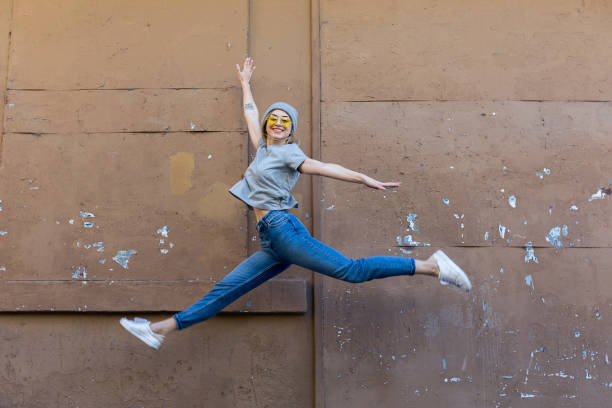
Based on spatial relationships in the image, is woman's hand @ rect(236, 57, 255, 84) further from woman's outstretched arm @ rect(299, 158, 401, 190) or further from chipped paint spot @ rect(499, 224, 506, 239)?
chipped paint spot @ rect(499, 224, 506, 239)

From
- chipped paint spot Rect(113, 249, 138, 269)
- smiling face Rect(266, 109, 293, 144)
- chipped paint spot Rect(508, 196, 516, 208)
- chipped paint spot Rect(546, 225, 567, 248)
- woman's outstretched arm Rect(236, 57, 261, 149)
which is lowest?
chipped paint spot Rect(113, 249, 138, 269)

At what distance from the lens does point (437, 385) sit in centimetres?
362

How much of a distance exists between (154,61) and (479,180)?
2.64m

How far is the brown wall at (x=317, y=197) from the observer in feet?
12.0

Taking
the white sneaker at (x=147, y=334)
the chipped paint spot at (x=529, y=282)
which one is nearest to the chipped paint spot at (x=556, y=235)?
the chipped paint spot at (x=529, y=282)

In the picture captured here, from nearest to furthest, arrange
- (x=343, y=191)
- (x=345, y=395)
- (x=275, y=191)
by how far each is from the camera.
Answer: (x=275, y=191) → (x=345, y=395) → (x=343, y=191)

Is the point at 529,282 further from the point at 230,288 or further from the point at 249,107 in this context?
the point at 249,107

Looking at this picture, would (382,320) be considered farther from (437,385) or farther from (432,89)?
(432,89)

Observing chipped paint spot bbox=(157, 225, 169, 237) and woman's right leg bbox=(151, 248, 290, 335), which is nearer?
woman's right leg bbox=(151, 248, 290, 335)

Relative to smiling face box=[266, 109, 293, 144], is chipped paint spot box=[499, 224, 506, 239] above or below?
below

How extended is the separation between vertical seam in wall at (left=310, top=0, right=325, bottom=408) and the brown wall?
0.06ft

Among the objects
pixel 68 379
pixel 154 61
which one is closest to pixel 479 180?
pixel 154 61

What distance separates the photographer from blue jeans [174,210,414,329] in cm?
301

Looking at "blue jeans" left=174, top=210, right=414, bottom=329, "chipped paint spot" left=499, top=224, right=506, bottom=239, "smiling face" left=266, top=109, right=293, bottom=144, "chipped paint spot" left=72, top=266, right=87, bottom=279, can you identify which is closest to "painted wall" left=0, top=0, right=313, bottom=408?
"chipped paint spot" left=72, top=266, right=87, bottom=279
